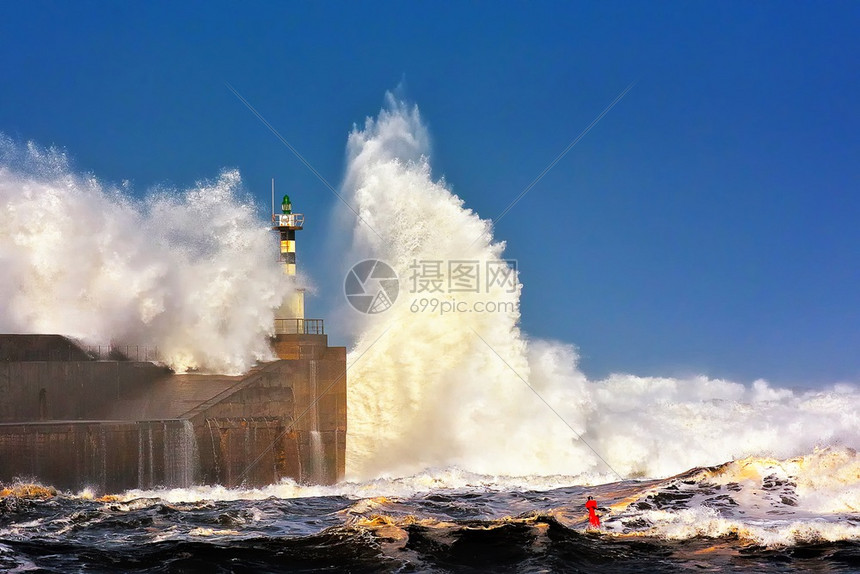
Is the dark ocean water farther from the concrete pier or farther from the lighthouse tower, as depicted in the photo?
the lighthouse tower

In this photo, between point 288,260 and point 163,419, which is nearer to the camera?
point 163,419

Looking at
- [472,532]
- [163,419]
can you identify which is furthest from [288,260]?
[472,532]

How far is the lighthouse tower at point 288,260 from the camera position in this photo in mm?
31453

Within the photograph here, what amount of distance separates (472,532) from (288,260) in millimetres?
18300

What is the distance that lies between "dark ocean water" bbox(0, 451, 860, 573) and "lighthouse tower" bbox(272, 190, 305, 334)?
10813 mm

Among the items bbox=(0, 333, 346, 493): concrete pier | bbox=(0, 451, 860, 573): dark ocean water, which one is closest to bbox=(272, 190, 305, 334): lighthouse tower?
bbox=(0, 333, 346, 493): concrete pier

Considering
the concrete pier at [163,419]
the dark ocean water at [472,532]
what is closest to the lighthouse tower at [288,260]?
the concrete pier at [163,419]

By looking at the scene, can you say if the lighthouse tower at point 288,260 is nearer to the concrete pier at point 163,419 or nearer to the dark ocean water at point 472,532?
the concrete pier at point 163,419

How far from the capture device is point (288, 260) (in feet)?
109

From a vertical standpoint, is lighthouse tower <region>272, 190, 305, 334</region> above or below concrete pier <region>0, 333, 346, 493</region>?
above

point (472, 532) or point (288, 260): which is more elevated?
point (288, 260)

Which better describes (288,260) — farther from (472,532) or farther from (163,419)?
(472,532)

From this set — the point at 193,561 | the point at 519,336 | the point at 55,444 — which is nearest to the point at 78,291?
the point at 55,444

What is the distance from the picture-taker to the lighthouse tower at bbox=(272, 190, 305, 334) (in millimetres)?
31453
